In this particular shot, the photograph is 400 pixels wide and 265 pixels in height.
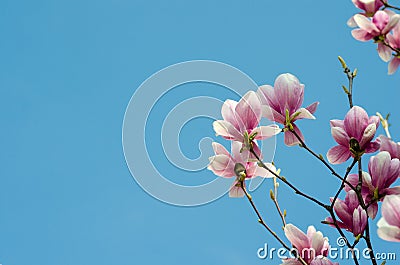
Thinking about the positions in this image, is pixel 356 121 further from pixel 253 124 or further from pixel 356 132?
pixel 253 124

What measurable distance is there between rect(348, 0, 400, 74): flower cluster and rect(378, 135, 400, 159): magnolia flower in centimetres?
19

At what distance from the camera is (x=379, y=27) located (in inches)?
38.9

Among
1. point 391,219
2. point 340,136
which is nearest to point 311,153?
point 340,136

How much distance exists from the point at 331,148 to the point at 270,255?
27 centimetres

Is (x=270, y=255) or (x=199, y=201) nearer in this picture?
(x=199, y=201)

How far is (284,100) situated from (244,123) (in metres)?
0.09

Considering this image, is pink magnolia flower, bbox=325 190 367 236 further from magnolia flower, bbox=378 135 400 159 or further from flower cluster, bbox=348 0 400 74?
flower cluster, bbox=348 0 400 74

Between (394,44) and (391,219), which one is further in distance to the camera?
(394,44)

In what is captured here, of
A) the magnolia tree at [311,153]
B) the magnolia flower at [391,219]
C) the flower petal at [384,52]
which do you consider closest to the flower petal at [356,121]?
the magnolia tree at [311,153]

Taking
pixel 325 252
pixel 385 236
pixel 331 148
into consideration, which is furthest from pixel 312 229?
pixel 385 236

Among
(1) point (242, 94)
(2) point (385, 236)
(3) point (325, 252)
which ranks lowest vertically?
(2) point (385, 236)

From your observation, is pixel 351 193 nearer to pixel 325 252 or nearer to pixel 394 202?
pixel 325 252

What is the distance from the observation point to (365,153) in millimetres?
934

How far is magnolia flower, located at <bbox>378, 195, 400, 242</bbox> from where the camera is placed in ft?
2.15
